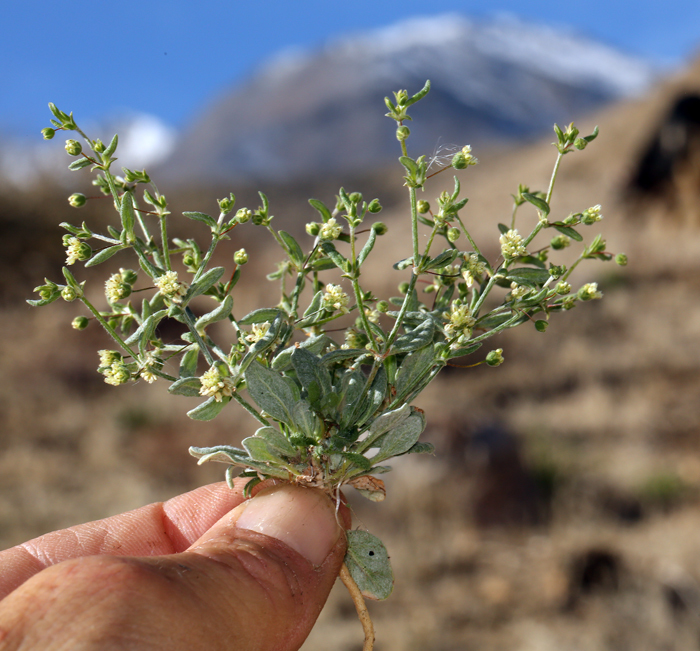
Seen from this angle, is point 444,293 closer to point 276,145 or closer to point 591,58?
point 276,145

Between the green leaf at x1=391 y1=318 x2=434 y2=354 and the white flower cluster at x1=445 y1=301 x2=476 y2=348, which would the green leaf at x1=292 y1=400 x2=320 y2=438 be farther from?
the white flower cluster at x1=445 y1=301 x2=476 y2=348

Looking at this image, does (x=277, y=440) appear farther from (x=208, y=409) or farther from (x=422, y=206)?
(x=422, y=206)

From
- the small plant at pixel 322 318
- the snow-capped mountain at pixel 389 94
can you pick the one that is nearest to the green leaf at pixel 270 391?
the small plant at pixel 322 318

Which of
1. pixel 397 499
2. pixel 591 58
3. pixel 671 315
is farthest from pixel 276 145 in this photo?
pixel 397 499

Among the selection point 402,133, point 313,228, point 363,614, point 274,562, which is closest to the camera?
point 402,133

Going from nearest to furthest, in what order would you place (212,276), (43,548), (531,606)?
(212,276)
(43,548)
(531,606)

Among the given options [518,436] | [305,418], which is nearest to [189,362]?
[305,418]

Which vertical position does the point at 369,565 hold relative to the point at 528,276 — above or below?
below
